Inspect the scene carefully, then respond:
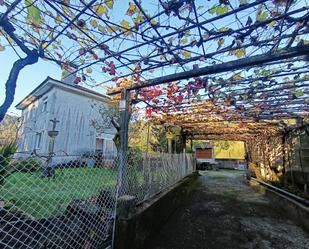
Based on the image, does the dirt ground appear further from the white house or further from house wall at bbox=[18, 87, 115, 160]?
house wall at bbox=[18, 87, 115, 160]

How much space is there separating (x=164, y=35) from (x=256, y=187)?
8.31 metres

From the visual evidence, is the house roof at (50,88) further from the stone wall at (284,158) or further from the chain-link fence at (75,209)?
the stone wall at (284,158)

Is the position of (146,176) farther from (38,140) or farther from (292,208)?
(38,140)

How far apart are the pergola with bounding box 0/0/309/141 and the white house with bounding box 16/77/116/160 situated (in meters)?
8.69

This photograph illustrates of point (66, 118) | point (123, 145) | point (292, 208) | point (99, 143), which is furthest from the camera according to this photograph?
point (99, 143)

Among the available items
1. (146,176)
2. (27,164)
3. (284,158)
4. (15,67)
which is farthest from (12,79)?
(284,158)

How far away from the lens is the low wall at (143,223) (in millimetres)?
2359

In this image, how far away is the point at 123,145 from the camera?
9.85ft

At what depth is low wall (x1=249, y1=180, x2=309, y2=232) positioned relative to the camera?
12.1 ft

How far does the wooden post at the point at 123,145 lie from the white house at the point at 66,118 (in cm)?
852

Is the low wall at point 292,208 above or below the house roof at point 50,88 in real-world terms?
below

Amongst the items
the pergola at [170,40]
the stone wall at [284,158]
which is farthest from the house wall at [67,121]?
the stone wall at [284,158]

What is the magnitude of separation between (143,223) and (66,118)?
418 inches

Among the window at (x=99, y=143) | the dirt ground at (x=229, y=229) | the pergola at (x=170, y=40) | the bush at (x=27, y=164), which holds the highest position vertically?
the pergola at (x=170, y=40)
